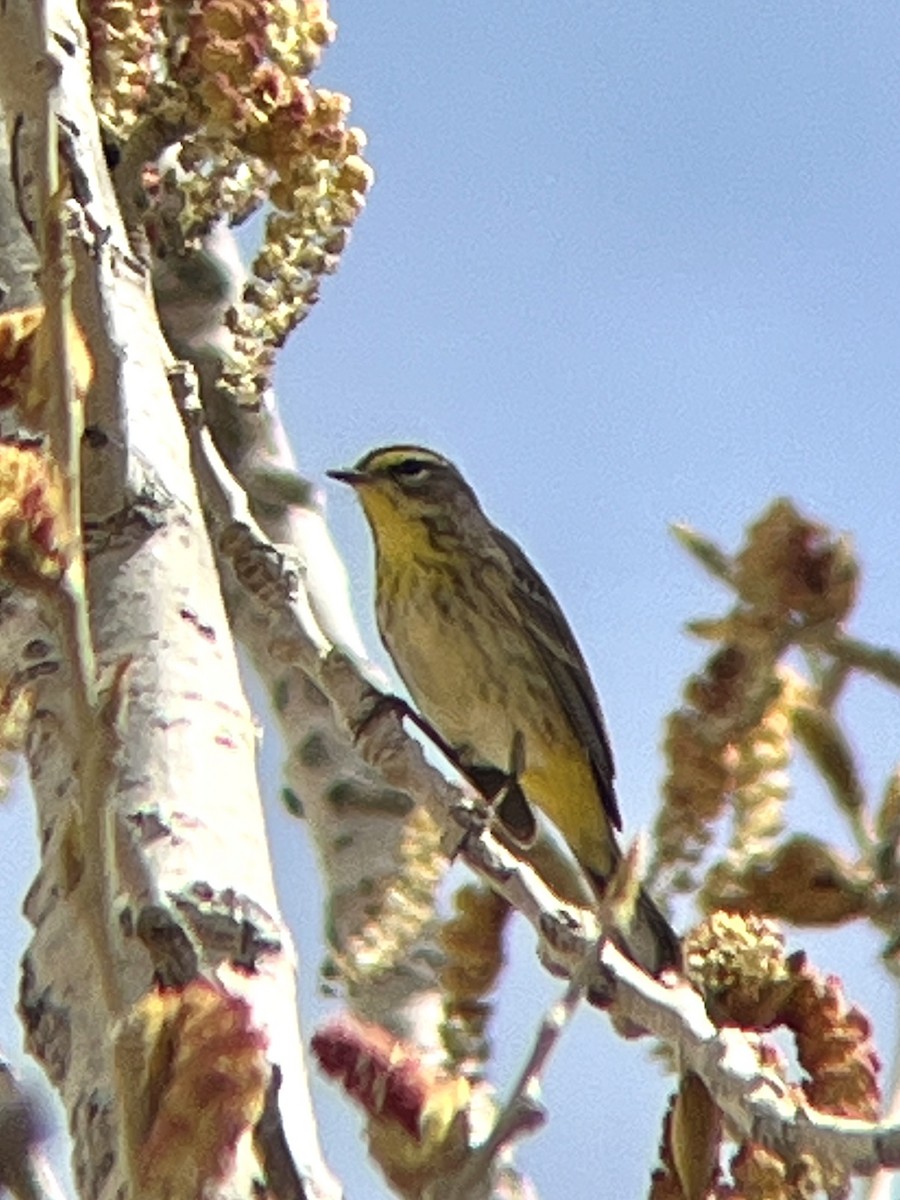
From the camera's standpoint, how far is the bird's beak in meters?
6.30

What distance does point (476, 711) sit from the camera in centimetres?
602

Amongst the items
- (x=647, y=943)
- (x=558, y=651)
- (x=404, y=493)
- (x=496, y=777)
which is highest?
(x=404, y=493)

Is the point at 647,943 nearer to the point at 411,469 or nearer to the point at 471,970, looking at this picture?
the point at 471,970

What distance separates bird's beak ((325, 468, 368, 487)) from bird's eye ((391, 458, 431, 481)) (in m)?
0.10

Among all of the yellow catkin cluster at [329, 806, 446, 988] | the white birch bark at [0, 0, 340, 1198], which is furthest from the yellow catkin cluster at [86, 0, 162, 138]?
the yellow catkin cluster at [329, 806, 446, 988]

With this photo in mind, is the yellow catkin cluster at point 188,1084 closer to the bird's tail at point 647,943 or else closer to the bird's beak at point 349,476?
the bird's tail at point 647,943

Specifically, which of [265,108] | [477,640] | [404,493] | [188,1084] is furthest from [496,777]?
[188,1084]

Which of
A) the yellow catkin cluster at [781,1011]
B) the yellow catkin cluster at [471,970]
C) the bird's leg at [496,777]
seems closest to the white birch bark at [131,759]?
the yellow catkin cluster at [471,970]

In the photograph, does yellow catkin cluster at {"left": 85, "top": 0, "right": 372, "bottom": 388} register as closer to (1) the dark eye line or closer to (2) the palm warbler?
(2) the palm warbler

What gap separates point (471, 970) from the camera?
85.2 inches

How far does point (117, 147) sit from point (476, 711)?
10.7ft

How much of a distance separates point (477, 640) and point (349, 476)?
0.61 m

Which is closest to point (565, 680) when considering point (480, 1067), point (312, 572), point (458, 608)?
point (458, 608)

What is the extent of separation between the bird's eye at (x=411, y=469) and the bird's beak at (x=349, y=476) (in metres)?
0.10
